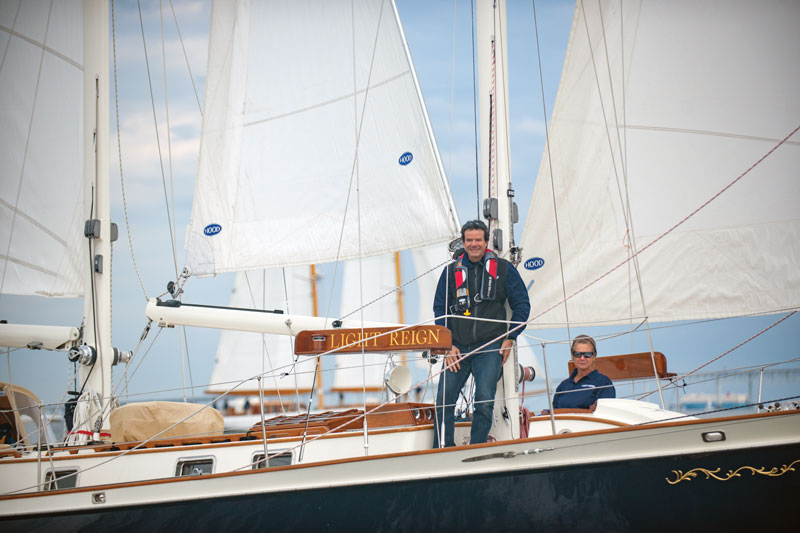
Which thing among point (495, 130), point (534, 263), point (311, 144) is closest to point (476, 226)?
point (495, 130)

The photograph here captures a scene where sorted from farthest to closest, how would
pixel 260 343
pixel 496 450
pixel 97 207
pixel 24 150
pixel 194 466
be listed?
pixel 260 343, pixel 24 150, pixel 97 207, pixel 194 466, pixel 496 450

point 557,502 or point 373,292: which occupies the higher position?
point 373,292

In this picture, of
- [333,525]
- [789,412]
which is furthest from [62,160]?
[789,412]

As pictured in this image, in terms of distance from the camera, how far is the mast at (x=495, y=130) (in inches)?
236

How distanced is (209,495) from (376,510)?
112 cm

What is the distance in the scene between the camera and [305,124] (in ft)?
27.9

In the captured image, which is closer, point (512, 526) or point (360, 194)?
point (512, 526)

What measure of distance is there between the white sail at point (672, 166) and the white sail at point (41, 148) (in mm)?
5117

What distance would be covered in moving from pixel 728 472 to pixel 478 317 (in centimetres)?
200

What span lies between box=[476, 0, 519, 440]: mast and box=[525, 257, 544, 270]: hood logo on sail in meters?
1.57

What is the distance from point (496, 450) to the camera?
453 centimetres

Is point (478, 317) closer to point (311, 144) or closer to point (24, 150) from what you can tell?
point (311, 144)

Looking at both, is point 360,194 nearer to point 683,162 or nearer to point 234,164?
point 234,164

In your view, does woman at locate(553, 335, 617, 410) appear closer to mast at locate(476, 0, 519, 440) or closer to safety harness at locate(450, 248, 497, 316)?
mast at locate(476, 0, 519, 440)
